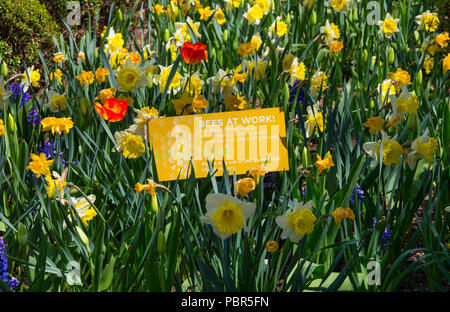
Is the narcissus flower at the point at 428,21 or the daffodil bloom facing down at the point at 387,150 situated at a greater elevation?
the narcissus flower at the point at 428,21

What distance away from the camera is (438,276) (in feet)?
4.98

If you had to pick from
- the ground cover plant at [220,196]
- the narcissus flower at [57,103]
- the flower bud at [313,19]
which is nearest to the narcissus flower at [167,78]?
the ground cover plant at [220,196]

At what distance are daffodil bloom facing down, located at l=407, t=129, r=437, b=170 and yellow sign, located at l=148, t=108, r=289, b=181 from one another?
32 centimetres

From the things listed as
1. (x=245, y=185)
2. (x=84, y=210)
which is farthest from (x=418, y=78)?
(x=84, y=210)

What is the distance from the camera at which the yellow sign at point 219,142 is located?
155 centimetres

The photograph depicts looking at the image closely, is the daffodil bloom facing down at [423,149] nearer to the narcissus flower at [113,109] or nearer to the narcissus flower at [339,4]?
the narcissus flower at [113,109]

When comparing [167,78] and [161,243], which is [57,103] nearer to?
[167,78]

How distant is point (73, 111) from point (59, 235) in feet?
2.42

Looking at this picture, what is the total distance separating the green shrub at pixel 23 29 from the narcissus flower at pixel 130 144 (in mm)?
1487

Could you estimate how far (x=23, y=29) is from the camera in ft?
9.68

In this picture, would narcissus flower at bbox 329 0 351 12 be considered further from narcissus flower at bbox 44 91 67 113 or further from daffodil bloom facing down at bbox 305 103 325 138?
narcissus flower at bbox 44 91 67 113
